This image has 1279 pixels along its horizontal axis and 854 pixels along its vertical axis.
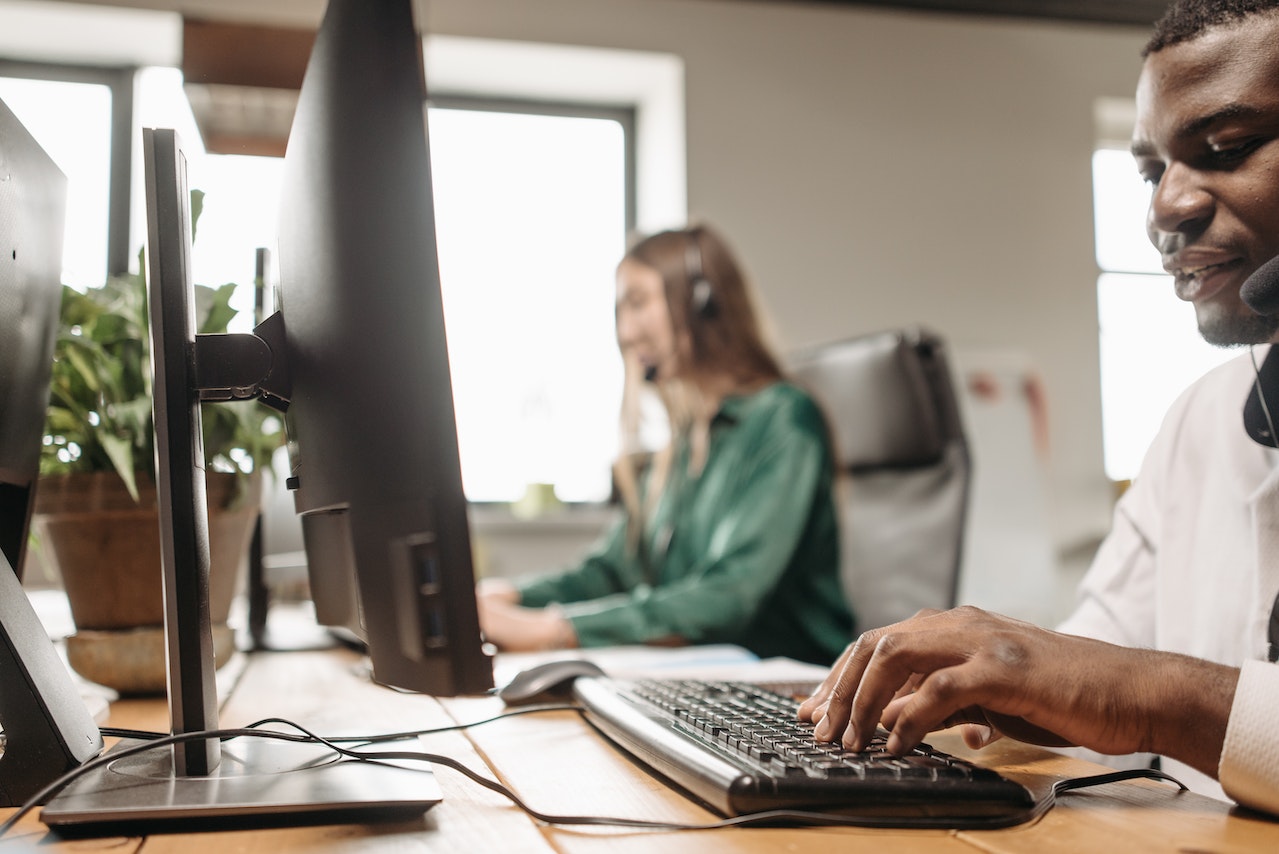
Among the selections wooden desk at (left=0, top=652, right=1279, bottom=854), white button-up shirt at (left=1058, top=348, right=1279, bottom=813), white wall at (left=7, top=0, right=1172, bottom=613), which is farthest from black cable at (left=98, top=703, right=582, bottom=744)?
white wall at (left=7, top=0, right=1172, bottom=613)

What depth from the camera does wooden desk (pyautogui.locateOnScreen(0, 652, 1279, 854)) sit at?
1.56 ft

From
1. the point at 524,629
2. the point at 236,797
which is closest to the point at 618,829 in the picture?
the point at 236,797

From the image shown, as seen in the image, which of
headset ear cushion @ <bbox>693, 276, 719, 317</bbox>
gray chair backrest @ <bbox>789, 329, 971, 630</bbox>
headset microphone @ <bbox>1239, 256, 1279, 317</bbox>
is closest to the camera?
headset microphone @ <bbox>1239, 256, 1279, 317</bbox>

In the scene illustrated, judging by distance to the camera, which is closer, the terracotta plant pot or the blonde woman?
the terracotta plant pot

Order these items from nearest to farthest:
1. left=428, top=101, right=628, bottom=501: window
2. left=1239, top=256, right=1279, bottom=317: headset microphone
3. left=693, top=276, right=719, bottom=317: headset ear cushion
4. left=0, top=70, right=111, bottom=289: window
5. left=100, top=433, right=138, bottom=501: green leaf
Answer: left=1239, top=256, right=1279, bottom=317: headset microphone, left=100, top=433, right=138, bottom=501: green leaf, left=693, top=276, right=719, bottom=317: headset ear cushion, left=0, top=70, right=111, bottom=289: window, left=428, top=101, right=628, bottom=501: window

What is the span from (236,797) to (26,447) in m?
0.34

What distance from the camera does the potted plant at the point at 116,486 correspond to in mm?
883

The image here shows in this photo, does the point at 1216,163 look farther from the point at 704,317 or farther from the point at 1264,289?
the point at 704,317

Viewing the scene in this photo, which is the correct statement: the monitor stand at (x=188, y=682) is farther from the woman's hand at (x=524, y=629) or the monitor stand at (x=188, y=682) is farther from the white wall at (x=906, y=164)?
the white wall at (x=906, y=164)

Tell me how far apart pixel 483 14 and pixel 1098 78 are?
2.06 m

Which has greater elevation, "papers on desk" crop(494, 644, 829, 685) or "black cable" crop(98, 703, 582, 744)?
"black cable" crop(98, 703, 582, 744)

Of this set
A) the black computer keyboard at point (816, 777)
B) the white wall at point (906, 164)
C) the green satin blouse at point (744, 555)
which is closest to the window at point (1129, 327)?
the white wall at point (906, 164)

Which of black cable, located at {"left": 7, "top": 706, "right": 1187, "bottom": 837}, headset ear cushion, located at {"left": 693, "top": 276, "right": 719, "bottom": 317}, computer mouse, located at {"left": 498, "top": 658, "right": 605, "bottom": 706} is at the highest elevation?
headset ear cushion, located at {"left": 693, "top": 276, "right": 719, "bottom": 317}

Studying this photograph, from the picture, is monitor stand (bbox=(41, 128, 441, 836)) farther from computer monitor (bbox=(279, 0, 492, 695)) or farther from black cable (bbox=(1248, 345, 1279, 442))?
black cable (bbox=(1248, 345, 1279, 442))
